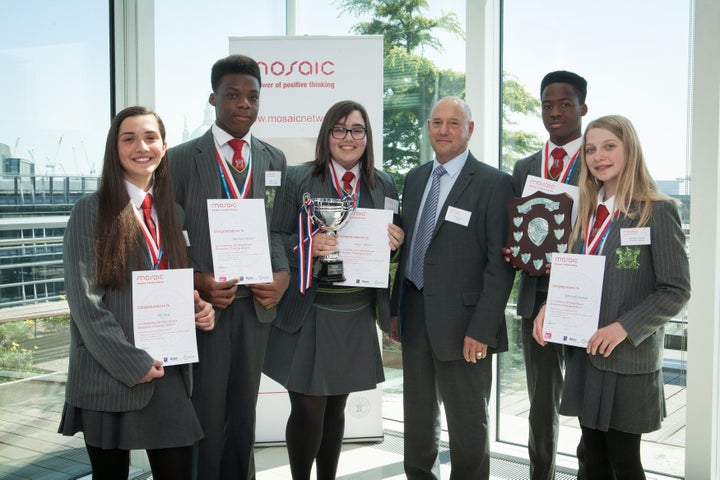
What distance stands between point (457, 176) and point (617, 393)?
1.16m

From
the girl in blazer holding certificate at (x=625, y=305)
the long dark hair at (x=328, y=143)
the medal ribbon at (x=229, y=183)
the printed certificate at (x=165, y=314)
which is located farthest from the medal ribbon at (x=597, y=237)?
the printed certificate at (x=165, y=314)

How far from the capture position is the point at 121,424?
215cm

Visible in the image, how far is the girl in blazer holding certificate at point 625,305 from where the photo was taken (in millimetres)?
2338

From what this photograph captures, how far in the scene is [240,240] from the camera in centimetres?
264

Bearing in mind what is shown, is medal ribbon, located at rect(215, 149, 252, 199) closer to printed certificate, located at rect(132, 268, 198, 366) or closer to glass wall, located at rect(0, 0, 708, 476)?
printed certificate, located at rect(132, 268, 198, 366)

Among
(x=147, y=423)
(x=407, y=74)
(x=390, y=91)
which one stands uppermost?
(x=407, y=74)

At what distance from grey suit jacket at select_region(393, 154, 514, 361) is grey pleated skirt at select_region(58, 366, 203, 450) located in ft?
3.77

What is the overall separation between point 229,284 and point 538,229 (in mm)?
1301

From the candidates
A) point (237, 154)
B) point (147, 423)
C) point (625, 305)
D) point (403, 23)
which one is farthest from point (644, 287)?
point (403, 23)

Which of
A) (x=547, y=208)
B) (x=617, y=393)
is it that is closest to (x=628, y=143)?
(x=547, y=208)

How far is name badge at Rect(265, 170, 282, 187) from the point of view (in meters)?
2.82

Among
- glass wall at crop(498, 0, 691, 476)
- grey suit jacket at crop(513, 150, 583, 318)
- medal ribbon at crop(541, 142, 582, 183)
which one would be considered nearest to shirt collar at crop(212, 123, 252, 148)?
grey suit jacket at crop(513, 150, 583, 318)

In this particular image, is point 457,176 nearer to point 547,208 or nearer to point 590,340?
point 547,208

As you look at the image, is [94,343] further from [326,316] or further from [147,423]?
[326,316]
